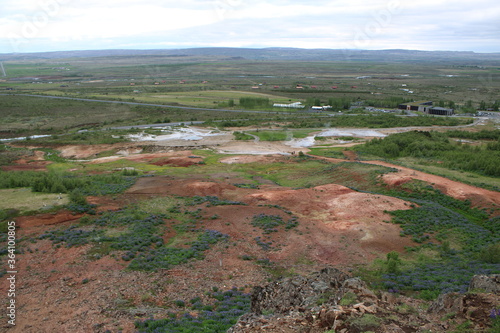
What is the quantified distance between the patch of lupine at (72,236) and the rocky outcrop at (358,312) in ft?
35.9

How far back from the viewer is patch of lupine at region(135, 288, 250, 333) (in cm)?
1185

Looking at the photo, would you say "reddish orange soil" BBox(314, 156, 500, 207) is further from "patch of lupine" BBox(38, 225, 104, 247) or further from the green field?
the green field

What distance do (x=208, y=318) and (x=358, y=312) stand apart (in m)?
5.30

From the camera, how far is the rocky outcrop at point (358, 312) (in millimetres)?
9930

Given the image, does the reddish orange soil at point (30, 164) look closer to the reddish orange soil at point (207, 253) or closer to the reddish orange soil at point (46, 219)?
the reddish orange soil at point (207, 253)

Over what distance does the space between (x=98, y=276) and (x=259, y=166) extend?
30.2 metres

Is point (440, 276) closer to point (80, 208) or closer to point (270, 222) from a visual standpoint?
point (270, 222)

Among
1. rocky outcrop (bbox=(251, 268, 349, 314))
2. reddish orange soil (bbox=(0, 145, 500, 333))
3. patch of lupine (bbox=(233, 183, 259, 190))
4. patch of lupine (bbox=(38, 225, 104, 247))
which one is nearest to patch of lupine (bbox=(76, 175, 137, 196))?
reddish orange soil (bbox=(0, 145, 500, 333))

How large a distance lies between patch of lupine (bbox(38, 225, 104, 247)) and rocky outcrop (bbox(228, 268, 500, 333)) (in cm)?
1095

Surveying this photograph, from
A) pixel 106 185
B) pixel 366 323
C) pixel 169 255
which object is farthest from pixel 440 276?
pixel 106 185

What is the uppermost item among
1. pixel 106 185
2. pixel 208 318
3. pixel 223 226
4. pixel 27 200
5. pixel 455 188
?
pixel 208 318

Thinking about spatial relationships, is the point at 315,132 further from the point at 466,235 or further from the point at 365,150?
the point at 466,235

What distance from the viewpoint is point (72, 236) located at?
64.5 ft

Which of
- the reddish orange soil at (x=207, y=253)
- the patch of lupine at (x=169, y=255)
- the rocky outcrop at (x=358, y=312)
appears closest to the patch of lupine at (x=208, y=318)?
the reddish orange soil at (x=207, y=253)
